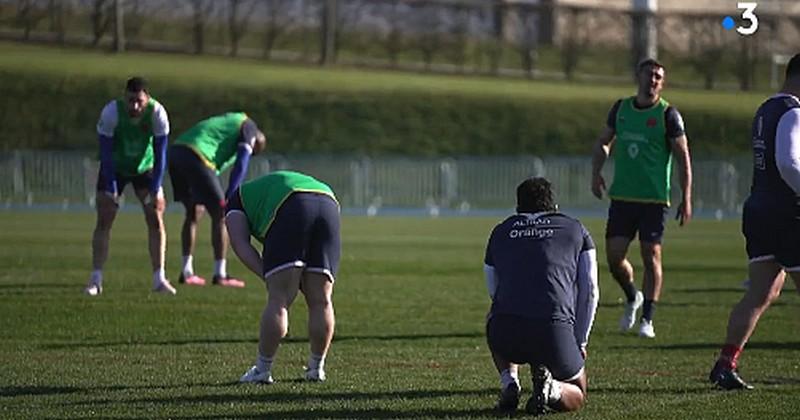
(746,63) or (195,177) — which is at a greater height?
(195,177)

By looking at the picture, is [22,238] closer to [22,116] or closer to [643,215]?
[643,215]

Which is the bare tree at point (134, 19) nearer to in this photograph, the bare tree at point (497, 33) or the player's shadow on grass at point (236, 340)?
the bare tree at point (497, 33)

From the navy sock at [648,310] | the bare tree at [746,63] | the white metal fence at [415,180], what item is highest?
the navy sock at [648,310]

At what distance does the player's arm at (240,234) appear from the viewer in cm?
1170

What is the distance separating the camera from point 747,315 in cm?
1180

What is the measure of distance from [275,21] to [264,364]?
179 ft

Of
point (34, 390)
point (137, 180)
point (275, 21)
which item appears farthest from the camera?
point (275, 21)

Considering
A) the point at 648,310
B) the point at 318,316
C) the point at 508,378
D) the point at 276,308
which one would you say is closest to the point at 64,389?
the point at 276,308

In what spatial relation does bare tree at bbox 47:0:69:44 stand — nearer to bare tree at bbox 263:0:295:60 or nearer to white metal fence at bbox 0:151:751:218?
bare tree at bbox 263:0:295:60

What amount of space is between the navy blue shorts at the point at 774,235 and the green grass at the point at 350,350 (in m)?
0.91

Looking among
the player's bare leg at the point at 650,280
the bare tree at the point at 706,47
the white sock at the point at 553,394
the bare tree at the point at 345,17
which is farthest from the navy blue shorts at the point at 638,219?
the bare tree at the point at 345,17

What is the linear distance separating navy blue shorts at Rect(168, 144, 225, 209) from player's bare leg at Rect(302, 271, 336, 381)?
26.6 ft

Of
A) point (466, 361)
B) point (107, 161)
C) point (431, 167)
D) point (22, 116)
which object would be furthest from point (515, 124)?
point (466, 361)

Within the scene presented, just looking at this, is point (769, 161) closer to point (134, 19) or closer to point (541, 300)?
point (541, 300)
